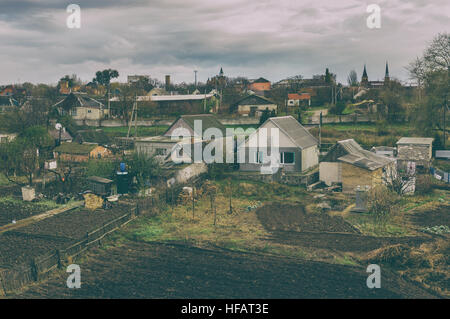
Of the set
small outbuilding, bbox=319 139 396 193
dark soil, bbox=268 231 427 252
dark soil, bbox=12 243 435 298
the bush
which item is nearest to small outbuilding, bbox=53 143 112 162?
small outbuilding, bbox=319 139 396 193

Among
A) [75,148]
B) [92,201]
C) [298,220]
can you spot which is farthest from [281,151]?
[75,148]

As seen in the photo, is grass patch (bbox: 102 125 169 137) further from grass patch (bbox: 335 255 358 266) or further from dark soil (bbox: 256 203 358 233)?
grass patch (bbox: 335 255 358 266)

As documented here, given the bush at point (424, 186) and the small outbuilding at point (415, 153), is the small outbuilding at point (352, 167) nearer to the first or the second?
the bush at point (424, 186)

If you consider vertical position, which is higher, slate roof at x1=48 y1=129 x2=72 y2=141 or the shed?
slate roof at x1=48 y1=129 x2=72 y2=141

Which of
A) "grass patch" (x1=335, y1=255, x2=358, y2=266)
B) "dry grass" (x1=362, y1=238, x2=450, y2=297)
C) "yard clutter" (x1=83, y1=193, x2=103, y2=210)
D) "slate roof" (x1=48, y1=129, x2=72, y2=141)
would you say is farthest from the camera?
"slate roof" (x1=48, y1=129, x2=72, y2=141)

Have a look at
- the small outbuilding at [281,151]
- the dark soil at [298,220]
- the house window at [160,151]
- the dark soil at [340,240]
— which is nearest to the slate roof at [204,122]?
the house window at [160,151]

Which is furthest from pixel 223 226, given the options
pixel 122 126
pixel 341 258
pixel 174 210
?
pixel 122 126

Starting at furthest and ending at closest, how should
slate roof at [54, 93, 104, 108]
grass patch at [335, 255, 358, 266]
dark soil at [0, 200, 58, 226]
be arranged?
slate roof at [54, 93, 104, 108]
dark soil at [0, 200, 58, 226]
grass patch at [335, 255, 358, 266]
